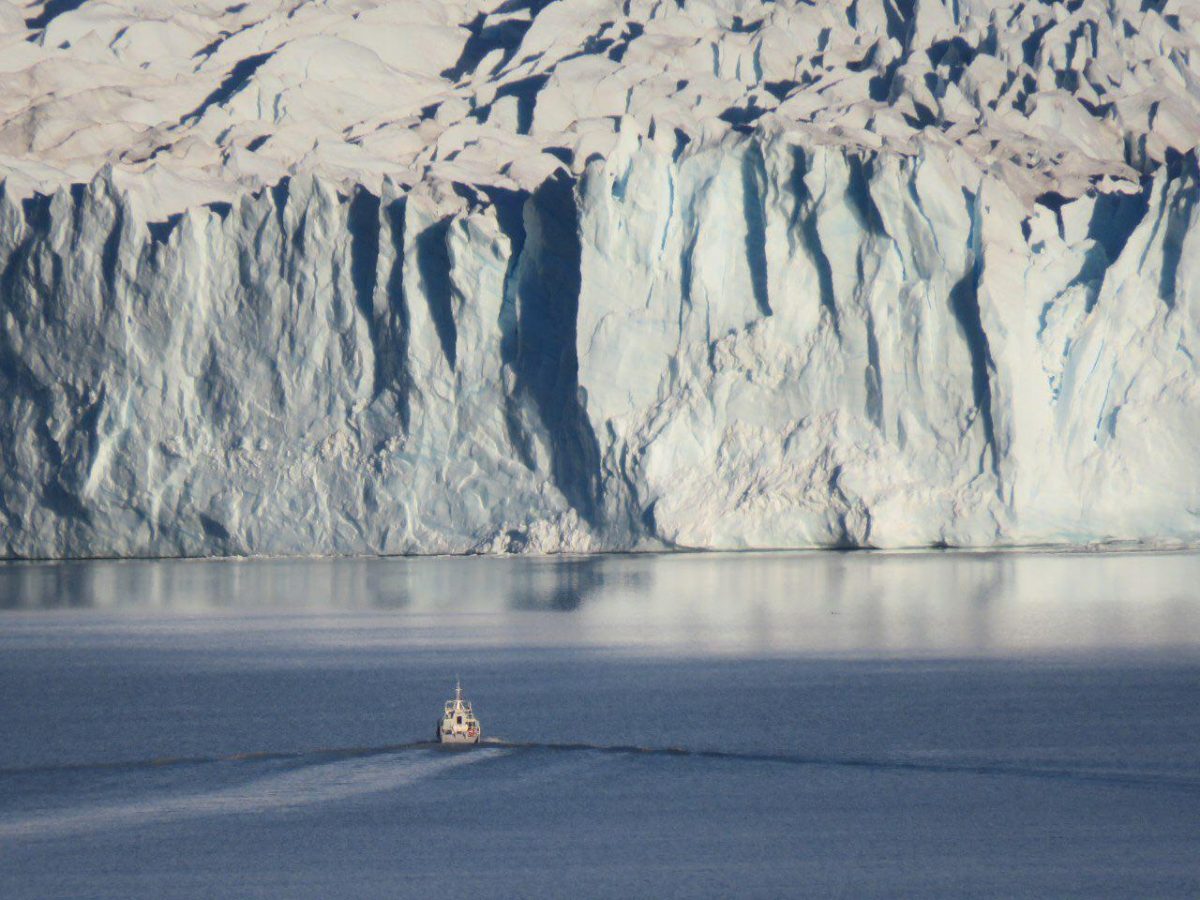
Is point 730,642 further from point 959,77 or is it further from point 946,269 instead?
point 959,77

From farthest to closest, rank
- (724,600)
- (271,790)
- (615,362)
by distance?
(615,362), (724,600), (271,790)

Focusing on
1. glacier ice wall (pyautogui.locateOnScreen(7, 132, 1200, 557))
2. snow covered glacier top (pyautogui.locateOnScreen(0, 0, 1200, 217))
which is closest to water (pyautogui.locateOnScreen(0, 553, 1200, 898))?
glacier ice wall (pyautogui.locateOnScreen(7, 132, 1200, 557))

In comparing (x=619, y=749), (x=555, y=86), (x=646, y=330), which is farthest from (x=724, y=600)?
(x=619, y=749)

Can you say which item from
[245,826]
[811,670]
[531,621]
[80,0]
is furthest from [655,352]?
[80,0]

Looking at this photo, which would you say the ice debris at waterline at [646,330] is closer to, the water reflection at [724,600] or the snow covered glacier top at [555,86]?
the snow covered glacier top at [555,86]

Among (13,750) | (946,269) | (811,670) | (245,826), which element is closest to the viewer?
(245,826)

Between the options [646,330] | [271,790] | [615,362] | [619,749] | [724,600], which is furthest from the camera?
[646,330]

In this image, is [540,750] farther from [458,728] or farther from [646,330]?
[646,330]
